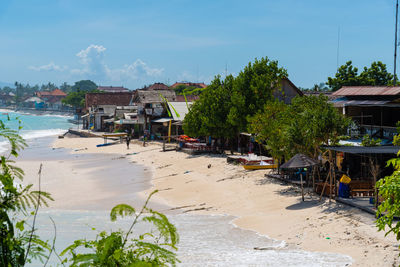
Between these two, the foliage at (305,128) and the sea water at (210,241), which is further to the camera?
the foliage at (305,128)

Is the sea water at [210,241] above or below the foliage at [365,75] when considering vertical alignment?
below

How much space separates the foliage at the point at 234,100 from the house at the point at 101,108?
38.9 m

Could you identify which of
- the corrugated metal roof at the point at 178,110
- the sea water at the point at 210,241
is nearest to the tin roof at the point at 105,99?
the corrugated metal roof at the point at 178,110

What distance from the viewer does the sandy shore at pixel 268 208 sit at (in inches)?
626

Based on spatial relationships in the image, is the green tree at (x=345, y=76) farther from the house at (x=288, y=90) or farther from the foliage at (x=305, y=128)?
the foliage at (x=305, y=128)

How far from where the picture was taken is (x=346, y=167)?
28297mm

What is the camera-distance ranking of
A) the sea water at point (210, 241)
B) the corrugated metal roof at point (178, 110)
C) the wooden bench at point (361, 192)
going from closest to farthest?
the sea water at point (210, 241) → the wooden bench at point (361, 192) → the corrugated metal roof at point (178, 110)

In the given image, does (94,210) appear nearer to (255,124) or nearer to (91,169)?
(255,124)

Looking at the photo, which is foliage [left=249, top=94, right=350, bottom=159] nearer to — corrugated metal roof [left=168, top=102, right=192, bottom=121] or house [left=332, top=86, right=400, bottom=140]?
house [left=332, top=86, right=400, bottom=140]

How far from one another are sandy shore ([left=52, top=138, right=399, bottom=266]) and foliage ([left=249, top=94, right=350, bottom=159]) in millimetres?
2322

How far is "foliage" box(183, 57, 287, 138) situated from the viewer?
38.8 metres

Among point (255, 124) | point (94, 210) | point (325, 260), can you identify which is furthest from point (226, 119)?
point (325, 260)

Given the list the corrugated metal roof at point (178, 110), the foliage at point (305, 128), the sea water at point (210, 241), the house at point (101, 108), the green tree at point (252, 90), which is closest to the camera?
the sea water at point (210, 241)

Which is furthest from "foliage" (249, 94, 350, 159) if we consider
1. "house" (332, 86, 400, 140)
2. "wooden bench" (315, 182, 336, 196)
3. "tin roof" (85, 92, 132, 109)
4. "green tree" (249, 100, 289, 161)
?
"tin roof" (85, 92, 132, 109)
